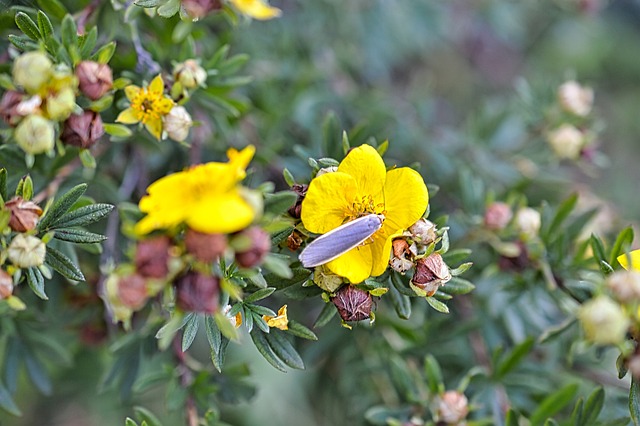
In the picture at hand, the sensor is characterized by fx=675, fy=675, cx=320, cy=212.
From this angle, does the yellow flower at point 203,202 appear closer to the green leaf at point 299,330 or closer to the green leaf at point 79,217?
the green leaf at point 79,217

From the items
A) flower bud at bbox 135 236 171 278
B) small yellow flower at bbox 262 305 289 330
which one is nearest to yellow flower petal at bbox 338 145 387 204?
small yellow flower at bbox 262 305 289 330

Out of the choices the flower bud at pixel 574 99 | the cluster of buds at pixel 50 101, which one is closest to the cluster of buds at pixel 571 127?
the flower bud at pixel 574 99

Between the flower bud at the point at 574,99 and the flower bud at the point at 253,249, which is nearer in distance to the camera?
the flower bud at the point at 253,249

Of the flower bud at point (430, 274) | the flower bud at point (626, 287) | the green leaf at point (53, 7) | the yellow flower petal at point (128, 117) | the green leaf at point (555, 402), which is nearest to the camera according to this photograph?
the flower bud at point (626, 287)

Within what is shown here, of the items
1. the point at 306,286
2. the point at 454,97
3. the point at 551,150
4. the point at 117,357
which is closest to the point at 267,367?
the point at 117,357

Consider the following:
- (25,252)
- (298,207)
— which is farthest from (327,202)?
(25,252)

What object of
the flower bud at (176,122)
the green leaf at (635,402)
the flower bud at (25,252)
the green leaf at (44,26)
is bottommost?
the flower bud at (25,252)
